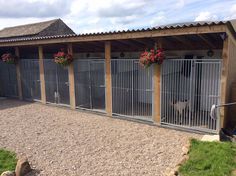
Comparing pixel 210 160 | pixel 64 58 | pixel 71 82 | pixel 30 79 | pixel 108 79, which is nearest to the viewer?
pixel 210 160

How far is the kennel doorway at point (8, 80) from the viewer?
37.5ft

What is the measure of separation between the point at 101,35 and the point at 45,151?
3807mm

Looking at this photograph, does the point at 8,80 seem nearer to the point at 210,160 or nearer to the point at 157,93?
the point at 157,93

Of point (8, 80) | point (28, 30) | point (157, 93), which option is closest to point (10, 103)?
point (8, 80)

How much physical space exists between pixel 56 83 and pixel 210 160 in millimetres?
7105

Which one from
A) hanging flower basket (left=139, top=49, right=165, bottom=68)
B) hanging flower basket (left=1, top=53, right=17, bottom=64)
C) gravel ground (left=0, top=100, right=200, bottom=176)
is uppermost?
hanging flower basket (left=1, top=53, right=17, bottom=64)

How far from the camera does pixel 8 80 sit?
38.7 feet

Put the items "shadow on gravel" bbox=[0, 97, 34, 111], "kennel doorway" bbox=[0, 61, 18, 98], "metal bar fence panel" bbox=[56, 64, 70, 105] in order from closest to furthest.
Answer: "metal bar fence panel" bbox=[56, 64, 70, 105], "shadow on gravel" bbox=[0, 97, 34, 111], "kennel doorway" bbox=[0, 61, 18, 98]

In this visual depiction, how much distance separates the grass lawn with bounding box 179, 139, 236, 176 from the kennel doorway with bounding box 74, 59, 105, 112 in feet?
14.0

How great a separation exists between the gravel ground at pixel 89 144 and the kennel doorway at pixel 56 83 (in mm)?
1416

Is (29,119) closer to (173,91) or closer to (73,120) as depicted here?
(73,120)

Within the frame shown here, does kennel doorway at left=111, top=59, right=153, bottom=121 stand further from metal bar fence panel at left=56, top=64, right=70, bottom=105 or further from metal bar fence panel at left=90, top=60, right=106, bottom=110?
metal bar fence panel at left=56, top=64, right=70, bottom=105

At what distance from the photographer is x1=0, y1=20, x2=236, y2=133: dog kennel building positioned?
602 centimetres

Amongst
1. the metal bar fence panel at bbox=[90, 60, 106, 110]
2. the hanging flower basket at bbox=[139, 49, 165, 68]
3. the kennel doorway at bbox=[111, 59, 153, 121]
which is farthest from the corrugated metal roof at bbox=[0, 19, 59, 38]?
the hanging flower basket at bbox=[139, 49, 165, 68]
